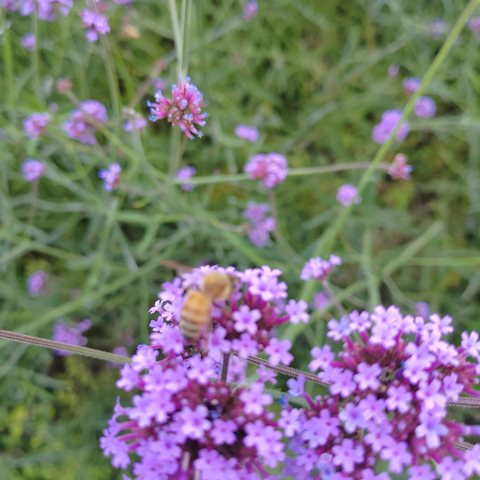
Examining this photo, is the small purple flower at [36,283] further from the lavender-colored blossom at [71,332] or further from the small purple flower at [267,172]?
the small purple flower at [267,172]

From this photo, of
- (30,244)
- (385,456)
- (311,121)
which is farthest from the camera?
(311,121)

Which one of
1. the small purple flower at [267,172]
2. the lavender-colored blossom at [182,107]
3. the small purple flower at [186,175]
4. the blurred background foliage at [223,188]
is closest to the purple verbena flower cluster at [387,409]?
the lavender-colored blossom at [182,107]

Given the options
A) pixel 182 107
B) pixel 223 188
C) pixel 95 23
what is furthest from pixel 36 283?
pixel 182 107

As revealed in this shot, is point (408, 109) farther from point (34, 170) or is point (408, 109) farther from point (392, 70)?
point (34, 170)

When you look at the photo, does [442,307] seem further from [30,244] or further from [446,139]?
[30,244]

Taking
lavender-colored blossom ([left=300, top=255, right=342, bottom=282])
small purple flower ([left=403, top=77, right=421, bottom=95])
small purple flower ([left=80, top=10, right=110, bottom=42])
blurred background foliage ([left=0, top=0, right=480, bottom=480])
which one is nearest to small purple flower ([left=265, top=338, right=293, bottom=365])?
lavender-colored blossom ([left=300, top=255, right=342, bottom=282])

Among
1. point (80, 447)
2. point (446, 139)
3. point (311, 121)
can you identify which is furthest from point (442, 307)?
point (80, 447)

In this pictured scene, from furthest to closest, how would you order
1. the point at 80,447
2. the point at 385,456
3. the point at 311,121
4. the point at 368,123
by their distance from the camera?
the point at 368,123 → the point at 311,121 → the point at 80,447 → the point at 385,456
